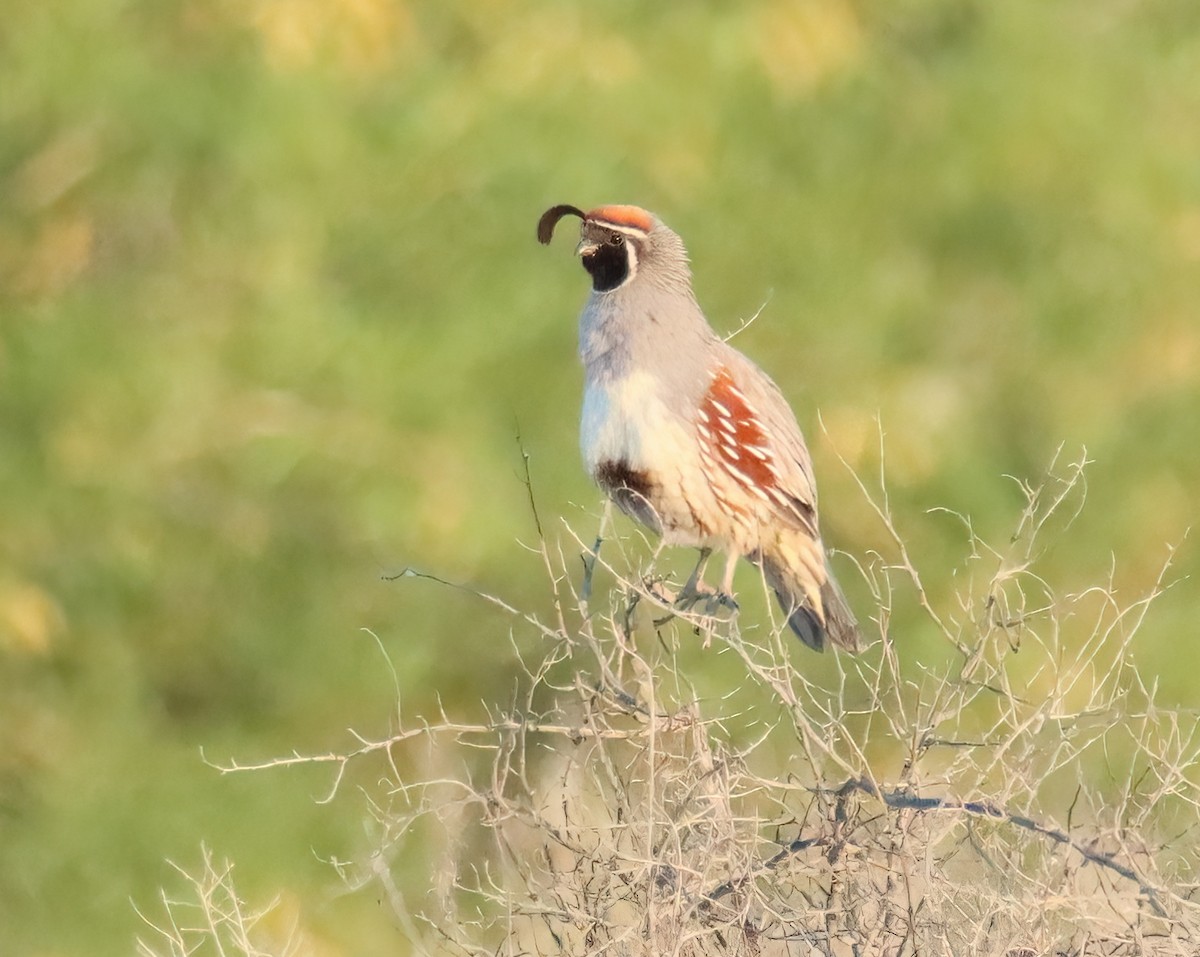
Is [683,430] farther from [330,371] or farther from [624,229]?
[330,371]

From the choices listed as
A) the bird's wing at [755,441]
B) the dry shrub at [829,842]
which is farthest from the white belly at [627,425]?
the dry shrub at [829,842]

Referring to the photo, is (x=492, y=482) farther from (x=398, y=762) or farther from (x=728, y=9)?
(x=728, y=9)

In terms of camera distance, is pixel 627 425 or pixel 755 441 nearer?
pixel 627 425

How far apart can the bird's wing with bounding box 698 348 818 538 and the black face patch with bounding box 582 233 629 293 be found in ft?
1.14

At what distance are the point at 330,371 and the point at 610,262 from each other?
353 cm

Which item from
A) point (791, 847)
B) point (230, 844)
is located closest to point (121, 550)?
point (230, 844)

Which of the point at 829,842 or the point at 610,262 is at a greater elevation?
the point at 610,262

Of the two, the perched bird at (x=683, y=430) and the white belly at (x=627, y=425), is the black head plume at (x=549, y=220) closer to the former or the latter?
the perched bird at (x=683, y=430)

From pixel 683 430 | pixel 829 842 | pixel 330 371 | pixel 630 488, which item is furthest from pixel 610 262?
pixel 330 371

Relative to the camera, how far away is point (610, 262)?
5.38m

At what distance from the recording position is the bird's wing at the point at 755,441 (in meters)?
5.28

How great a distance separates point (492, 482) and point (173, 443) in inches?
53.2

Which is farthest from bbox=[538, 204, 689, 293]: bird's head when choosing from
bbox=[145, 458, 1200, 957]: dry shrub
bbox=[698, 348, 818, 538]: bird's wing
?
bbox=[145, 458, 1200, 957]: dry shrub

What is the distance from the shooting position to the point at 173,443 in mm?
8656
